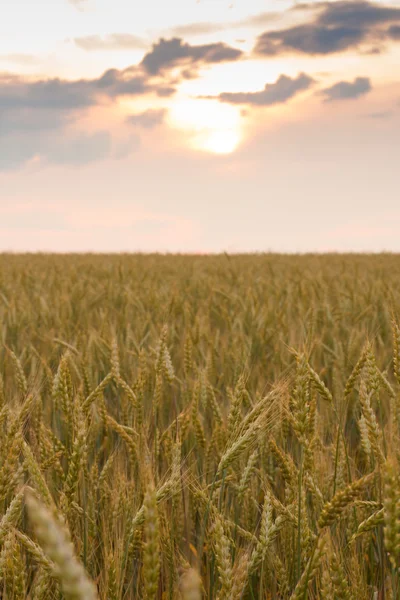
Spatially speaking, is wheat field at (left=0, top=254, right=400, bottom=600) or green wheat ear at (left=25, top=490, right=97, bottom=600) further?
wheat field at (left=0, top=254, right=400, bottom=600)

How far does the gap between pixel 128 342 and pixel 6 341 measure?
83cm

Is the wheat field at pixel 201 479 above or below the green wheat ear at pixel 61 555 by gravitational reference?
below

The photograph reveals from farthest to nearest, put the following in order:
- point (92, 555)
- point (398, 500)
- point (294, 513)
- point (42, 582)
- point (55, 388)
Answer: point (55, 388), point (92, 555), point (294, 513), point (42, 582), point (398, 500)

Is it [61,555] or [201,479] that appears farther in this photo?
[201,479]

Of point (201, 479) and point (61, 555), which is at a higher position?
point (61, 555)

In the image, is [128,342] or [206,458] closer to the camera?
[206,458]

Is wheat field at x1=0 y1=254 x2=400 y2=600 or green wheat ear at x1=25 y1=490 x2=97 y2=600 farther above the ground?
green wheat ear at x1=25 y1=490 x2=97 y2=600

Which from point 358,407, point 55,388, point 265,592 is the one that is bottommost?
point 265,592

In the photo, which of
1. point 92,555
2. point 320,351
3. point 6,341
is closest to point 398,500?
point 92,555

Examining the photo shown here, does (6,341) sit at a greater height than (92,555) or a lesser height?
greater

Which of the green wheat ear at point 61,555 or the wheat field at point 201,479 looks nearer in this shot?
the green wheat ear at point 61,555

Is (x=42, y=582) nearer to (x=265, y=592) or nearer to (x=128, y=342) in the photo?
(x=265, y=592)

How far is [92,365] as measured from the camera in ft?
8.46

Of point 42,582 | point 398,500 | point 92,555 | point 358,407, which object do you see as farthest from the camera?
point 358,407
